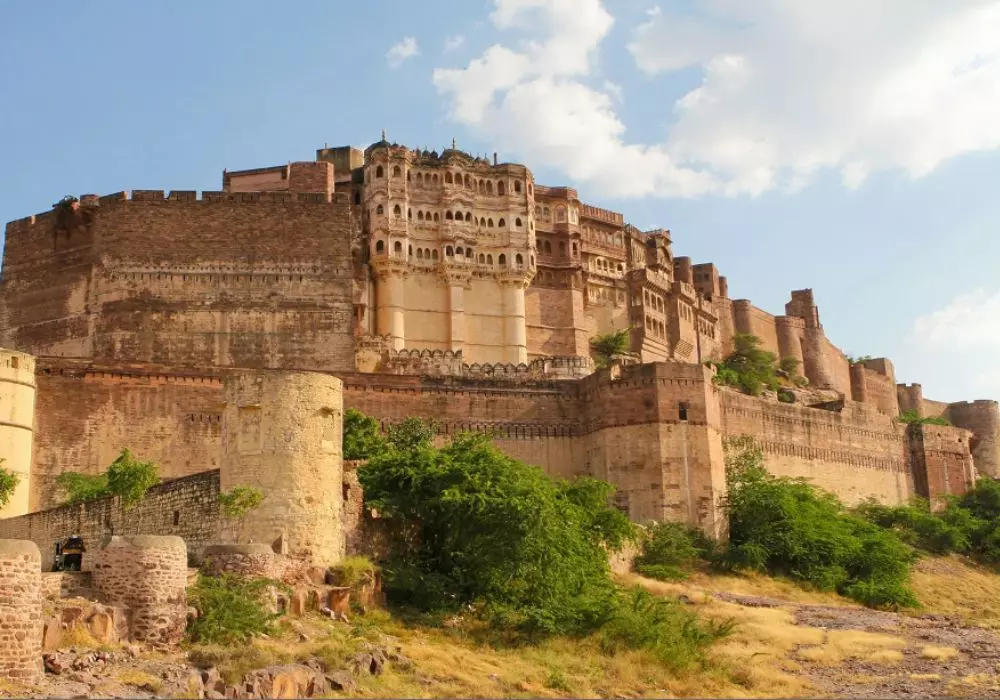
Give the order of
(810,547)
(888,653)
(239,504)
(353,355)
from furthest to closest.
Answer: (353,355)
(810,547)
(888,653)
(239,504)

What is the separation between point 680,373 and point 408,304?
53.7ft

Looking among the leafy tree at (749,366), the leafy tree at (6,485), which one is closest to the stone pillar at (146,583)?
the leafy tree at (6,485)

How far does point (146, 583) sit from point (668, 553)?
62.0 ft

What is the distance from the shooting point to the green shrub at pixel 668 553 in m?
33.2

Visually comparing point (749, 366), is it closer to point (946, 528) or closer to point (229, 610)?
point (946, 528)

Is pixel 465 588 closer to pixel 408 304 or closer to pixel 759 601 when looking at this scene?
pixel 759 601

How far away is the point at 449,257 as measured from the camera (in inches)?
2098

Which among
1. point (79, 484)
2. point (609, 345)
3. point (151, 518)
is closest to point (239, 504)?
point (151, 518)

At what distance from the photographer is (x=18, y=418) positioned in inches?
1364

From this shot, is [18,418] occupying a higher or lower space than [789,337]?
lower

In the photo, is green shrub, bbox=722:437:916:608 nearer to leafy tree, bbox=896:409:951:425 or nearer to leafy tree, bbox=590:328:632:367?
leafy tree, bbox=590:328:632:367

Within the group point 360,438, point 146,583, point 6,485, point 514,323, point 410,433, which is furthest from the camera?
point 514,323

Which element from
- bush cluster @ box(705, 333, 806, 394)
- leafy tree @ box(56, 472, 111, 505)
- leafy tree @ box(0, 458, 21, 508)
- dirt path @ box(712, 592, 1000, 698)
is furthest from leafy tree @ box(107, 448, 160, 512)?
bush cluster @ box(705, 333, 806, 394)

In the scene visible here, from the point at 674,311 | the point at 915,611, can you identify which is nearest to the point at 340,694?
the point at 915,611
